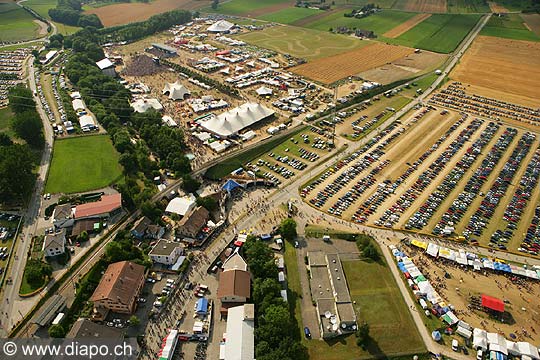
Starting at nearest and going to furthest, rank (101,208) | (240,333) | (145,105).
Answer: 1. (240,333)
2. (101,208)
3. (145,105)

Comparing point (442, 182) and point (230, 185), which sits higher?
point (442, 182)

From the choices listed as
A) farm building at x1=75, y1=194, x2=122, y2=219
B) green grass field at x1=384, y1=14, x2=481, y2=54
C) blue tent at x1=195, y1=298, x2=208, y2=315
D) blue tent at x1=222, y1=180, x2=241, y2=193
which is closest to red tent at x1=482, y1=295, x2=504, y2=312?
blue tent at x1=195, y1=298, x2=208, y2=315

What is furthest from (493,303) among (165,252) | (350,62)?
(350,62)

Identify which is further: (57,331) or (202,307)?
(202,307)

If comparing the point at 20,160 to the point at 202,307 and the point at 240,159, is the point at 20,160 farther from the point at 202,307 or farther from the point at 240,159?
the point at 202,307

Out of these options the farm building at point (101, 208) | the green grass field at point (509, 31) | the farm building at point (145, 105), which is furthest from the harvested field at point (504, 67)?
the farm building at point (101, 208)

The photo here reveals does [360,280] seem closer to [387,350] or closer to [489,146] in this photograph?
[387,350]
